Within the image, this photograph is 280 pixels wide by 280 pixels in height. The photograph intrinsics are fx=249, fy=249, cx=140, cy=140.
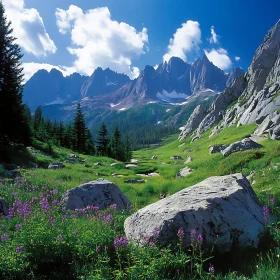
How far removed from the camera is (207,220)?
6594mm

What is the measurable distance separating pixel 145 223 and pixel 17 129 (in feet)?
83.0

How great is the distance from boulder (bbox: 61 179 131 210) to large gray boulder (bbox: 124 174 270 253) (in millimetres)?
4481

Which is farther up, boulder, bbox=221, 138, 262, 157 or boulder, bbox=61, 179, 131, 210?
boulder, bbox=221, 138, 262, 157

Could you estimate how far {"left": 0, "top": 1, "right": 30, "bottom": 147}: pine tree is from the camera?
26.9m

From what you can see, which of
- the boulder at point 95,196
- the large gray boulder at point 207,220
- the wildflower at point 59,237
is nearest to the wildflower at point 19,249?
the wildflower at point 59,237

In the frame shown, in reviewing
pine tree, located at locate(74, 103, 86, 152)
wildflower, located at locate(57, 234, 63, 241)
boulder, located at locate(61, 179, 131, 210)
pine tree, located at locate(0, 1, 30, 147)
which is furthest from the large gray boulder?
pine tree, located at locate(74, 103, 86, 152)

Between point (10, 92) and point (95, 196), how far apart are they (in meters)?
21.8

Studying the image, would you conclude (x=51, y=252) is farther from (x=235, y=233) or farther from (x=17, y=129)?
(x=17, y=129)

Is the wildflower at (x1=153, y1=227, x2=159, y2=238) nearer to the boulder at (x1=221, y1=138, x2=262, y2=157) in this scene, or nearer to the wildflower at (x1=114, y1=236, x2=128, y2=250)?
the wildflower at (x1=114, y1=236, x2=128, y2=250)

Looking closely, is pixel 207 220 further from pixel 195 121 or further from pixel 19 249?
pixel 195 121

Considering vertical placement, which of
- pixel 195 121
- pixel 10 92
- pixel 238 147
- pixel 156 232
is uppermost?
pixel 195 121

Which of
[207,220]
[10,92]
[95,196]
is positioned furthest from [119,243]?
[10,92]

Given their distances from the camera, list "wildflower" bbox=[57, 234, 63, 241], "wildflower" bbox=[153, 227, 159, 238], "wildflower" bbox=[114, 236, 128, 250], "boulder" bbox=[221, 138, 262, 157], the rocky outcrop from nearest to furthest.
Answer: "wildflower" bbox=[114, 236, 128, 250], "wildflower" bbox=[57, 234, 63, 241], "wildflower" bbox=[153, 227, 159, 238], "boulder" bbox=[221, 138, 262, 157], the rocky outcrop

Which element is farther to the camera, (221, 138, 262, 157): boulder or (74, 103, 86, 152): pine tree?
(74, 103, 86, 152): pine tree
